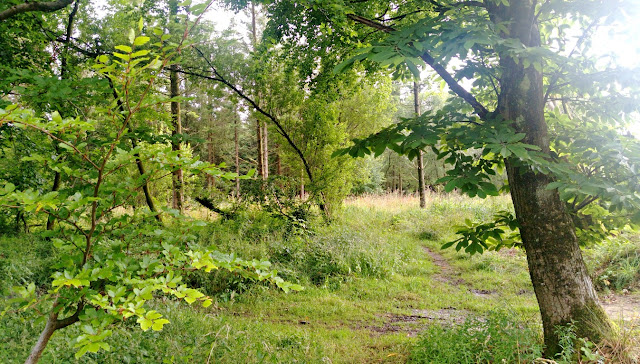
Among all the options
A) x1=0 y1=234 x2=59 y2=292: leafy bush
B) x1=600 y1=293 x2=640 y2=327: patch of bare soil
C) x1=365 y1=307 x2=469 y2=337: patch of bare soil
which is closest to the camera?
x1=365 y1=307 x2=469 y2=337: patch of bare soil

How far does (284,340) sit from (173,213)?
2412 mm

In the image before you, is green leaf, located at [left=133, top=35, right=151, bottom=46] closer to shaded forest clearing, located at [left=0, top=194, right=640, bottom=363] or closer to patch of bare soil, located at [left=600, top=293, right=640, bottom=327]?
shaded forest clearing, located at [left=0, top=194, right=640, bottom=363]

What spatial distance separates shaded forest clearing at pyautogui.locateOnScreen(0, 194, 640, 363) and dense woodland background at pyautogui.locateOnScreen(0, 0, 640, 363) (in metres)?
0.03

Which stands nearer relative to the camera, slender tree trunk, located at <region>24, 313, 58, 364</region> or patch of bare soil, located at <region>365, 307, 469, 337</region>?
slender tree trunk, located at <region>24, 313, 58, 364</region>

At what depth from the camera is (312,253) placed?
6582mm

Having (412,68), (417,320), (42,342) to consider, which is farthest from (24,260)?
(412,68)

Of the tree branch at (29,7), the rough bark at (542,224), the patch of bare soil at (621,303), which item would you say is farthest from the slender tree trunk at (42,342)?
the patch of bare soil at (621,303)

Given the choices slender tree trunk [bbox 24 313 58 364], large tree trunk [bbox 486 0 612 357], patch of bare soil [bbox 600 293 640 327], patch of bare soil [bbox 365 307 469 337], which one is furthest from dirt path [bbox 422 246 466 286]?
slender tree trunk [bbox 24 313 58 364]

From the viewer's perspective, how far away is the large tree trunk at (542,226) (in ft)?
9.23

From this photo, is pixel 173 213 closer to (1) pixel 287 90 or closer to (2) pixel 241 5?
(2) pixel 241 5

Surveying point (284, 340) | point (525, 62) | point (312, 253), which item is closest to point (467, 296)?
point (312, 253)

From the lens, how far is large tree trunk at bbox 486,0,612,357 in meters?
2.81

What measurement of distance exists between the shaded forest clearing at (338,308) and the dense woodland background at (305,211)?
0.03m

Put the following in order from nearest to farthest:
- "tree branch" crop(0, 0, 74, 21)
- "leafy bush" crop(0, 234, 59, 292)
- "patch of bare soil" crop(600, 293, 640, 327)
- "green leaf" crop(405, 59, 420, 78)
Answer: "green leaf" crop(405, 59, 420, 78)
"tree branch" crop(0, 0, 74, 21)
"patch of bare soil" crop(600, 293, 640, 327)
"leafy bush" crop(0, 234, 59, 292)
